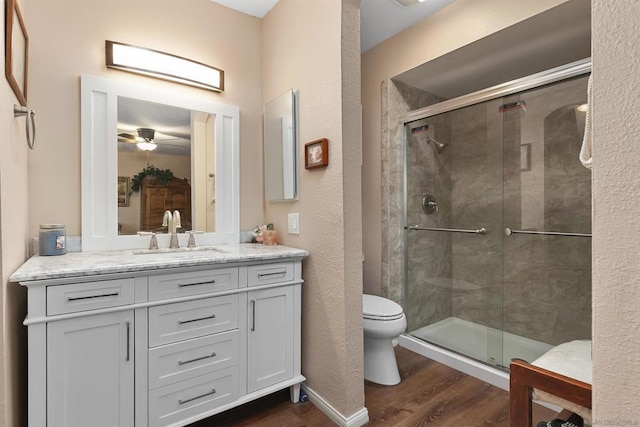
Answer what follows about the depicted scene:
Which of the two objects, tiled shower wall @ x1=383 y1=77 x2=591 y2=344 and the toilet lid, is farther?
tiled shower wall @ x1=383 y1=77 x2=591 y2=344

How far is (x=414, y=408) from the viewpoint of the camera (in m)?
1.80

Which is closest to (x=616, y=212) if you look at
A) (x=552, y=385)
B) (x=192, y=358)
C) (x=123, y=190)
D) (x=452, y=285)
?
(x=552, y=385)

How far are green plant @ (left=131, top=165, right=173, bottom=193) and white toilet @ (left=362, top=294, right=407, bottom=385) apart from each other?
1.51 metres

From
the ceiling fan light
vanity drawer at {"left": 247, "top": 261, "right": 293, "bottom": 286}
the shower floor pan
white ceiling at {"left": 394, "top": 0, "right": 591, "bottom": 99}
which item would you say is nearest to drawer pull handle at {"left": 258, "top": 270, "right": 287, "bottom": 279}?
vanity drawer at {"left": 247, "top": 261, "right": 293, "bottom": 286}

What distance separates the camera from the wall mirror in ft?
6.52

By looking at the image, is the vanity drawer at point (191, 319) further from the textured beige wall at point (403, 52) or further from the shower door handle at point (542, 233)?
the shower door handle at point (542, 233)

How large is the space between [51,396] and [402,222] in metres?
2.38

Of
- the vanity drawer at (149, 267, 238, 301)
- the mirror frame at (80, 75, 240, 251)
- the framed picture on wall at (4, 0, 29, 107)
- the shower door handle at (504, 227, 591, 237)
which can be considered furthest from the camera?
the shower door handle at (504, 227, 591, 237)

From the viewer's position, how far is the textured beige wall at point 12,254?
1067 millimetres

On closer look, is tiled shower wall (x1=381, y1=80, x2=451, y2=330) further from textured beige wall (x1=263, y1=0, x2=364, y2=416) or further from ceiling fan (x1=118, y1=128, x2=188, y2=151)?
ceiling fan (x1=118, y1=128, x2=188, y2=151)

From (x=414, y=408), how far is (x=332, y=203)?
125 centimetres

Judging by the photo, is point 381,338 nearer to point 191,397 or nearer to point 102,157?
point 191,397

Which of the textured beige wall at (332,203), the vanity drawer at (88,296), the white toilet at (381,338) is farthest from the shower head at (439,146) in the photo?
the vanity drawer at (88,296)

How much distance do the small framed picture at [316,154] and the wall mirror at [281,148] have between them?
15 cm
